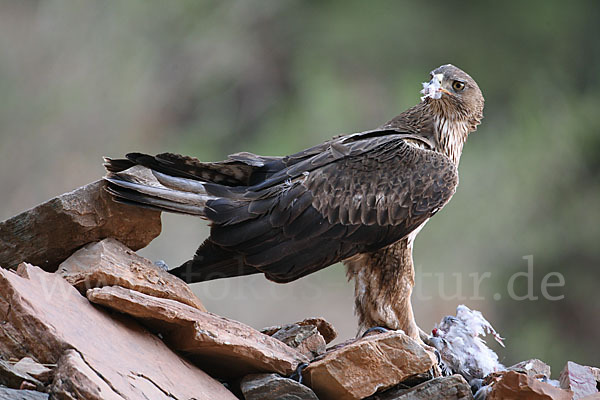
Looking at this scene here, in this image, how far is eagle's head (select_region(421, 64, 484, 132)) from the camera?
13.8ft

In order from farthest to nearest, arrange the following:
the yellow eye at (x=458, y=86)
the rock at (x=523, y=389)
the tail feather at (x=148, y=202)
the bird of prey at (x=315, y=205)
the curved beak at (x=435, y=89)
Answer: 1. the yellow eye at (x=458, y=86)
2. the curved beak at (x=435, y=89)
3. the bird of prey at (x=315, y=205)
4. the tail feather at (x=148, y=202)
5. the rock at (x=523, y=389)

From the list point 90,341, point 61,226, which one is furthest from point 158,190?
point 90,341

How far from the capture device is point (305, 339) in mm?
3533

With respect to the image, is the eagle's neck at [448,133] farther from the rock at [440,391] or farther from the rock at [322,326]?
the rock at [440,391]

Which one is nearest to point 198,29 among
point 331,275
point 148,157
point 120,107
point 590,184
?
point 120,107

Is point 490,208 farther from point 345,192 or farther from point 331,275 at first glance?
point 345,192

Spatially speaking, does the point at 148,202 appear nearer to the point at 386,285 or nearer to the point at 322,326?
the point at 322,326

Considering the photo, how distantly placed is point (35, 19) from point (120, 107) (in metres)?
1.50

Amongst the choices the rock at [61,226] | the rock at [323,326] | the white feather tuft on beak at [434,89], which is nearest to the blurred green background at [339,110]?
the rock at [323,326]

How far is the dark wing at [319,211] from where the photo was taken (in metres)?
3.64

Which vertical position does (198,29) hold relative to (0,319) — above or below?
above

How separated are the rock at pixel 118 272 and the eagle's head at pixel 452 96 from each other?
182 centimetres

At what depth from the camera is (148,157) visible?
143 inches

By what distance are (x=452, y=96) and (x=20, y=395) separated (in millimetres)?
2875
